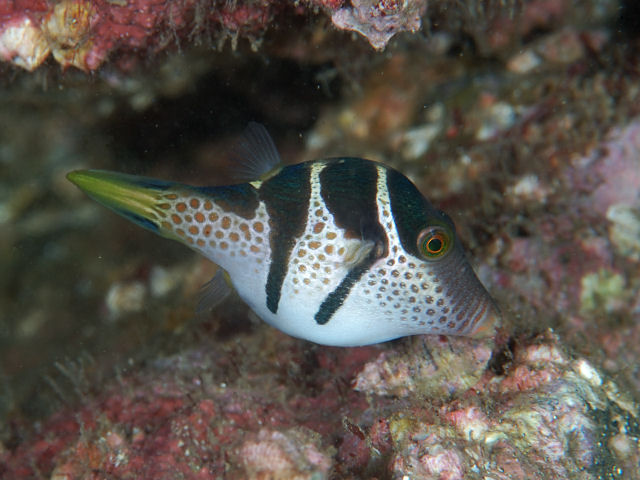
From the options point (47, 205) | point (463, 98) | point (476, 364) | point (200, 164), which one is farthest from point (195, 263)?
point (463, 98)

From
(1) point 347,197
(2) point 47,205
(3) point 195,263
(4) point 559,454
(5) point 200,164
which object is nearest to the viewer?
(4) point 559,454

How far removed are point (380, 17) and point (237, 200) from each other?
1.09 metres

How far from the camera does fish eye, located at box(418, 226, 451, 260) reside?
2.21 m

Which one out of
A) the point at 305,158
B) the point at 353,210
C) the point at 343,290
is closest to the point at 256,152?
the point at 353,210

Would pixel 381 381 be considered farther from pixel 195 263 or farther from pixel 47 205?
pixel 47 205

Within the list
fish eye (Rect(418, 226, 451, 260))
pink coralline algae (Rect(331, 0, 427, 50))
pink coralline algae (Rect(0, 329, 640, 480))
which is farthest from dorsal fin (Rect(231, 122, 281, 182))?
pink coralline algae (Rect(0, 329, 640, 480))

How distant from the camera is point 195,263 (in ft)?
11.7

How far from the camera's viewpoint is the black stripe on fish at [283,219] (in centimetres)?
232

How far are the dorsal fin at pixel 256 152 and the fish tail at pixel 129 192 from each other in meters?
0.41

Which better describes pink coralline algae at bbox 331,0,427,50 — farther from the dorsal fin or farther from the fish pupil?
the fish pupil

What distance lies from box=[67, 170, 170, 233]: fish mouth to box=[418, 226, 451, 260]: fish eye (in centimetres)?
127

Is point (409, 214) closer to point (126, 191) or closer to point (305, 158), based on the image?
point (126, 191)

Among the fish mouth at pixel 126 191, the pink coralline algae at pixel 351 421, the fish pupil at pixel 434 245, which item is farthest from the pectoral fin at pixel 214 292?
the fish pupil at pixel 434 245

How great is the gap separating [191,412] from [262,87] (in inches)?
83.1
